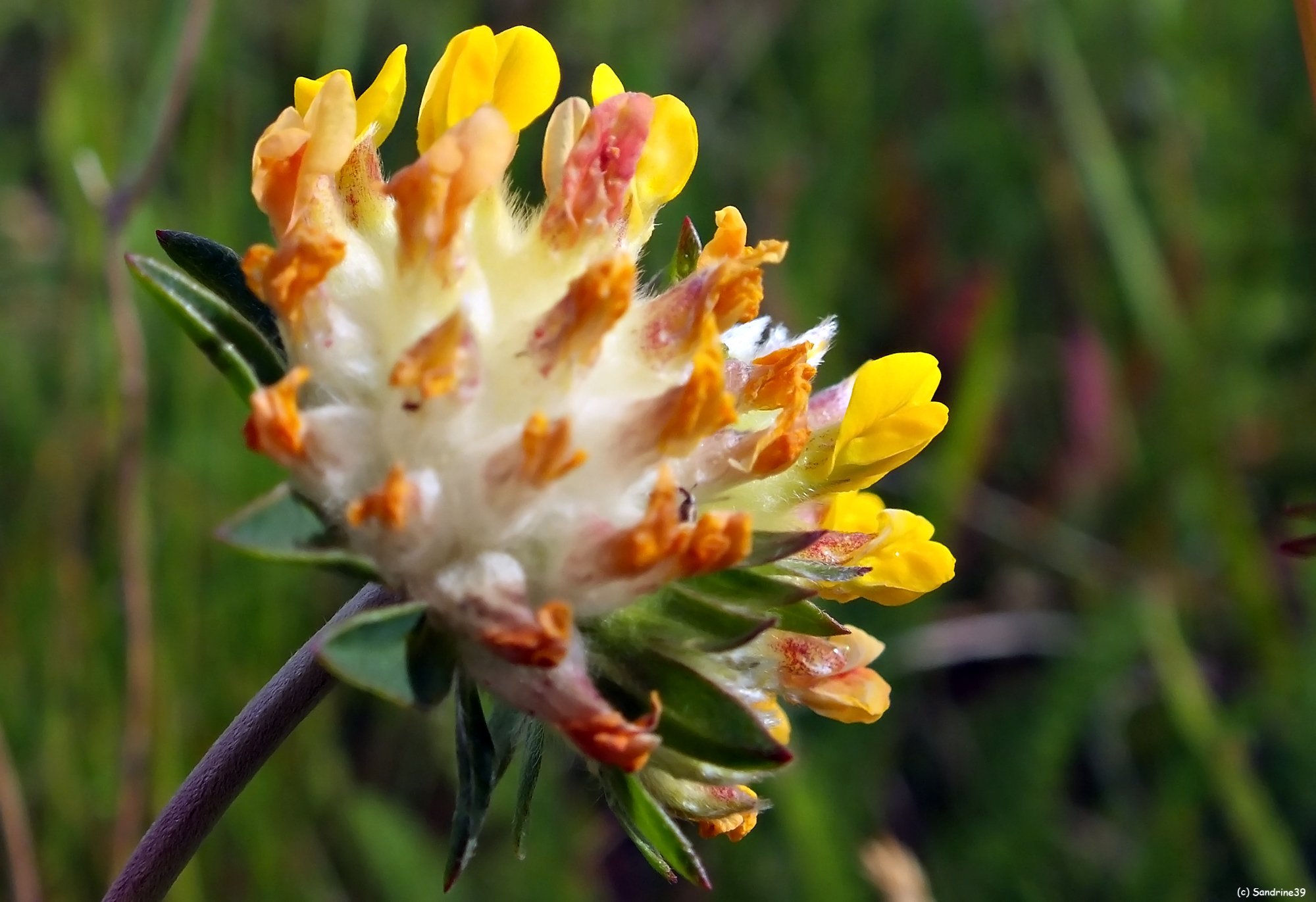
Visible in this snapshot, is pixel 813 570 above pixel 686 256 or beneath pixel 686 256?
beneath

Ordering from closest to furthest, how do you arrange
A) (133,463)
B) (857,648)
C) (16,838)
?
(857,648) → (16,838) → (133,463)

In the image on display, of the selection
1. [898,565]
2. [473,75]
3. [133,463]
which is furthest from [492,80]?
[133,463]

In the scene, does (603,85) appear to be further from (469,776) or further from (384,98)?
(469,776)

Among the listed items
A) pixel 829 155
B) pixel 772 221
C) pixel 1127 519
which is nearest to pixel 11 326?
pixel 772 221

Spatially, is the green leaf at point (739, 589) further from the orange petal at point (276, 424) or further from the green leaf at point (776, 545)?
the orange petal at point (276, 424)

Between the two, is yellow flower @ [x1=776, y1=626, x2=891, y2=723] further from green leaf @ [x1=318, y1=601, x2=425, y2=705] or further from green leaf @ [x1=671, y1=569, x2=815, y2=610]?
green leaf @ [x1=318, y1=601, x2=425, y2=705]

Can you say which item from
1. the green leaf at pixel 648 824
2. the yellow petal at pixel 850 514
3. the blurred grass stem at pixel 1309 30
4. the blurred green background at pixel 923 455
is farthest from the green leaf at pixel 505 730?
the blurred grass stem at pixel 1309 30
